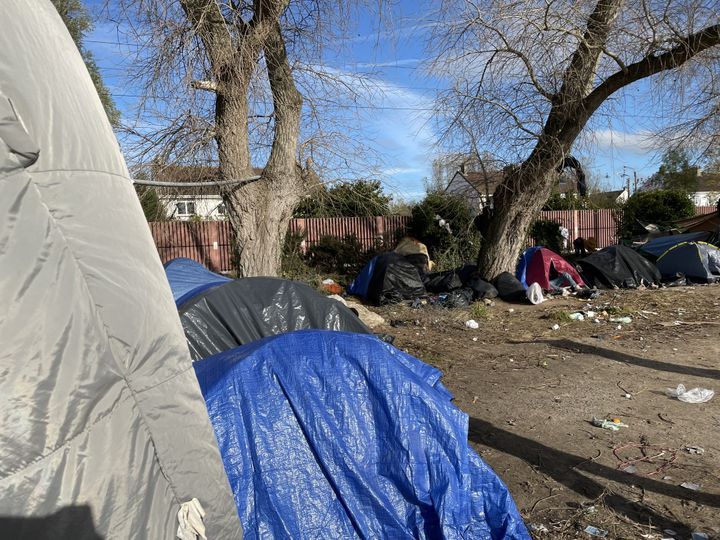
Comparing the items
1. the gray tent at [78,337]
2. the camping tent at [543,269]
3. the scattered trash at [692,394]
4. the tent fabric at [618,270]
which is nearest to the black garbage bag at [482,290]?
the camping tent at [543,269]

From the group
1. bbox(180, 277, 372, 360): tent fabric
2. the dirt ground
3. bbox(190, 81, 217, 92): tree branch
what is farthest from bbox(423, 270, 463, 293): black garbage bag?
bbox(180, 277, 372, 360): tent fabric

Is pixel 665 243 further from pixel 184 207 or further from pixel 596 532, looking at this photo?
pixel 596 532

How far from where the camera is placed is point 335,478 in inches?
128

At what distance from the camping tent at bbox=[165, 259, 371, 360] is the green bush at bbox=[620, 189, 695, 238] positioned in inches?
770

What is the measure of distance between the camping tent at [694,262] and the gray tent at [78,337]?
13.8 metres

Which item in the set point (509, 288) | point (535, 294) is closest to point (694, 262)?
point (535, 294)

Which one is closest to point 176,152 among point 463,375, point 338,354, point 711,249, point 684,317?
point 463,375

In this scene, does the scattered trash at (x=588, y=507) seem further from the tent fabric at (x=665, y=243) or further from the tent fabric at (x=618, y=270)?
the tent fabric at (x=665, y=243)

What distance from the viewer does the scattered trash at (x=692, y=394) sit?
553 cm

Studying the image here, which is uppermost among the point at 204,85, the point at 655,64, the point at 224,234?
the point at 655,64

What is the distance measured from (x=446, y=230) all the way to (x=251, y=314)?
12.6m

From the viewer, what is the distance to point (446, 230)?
17172mm

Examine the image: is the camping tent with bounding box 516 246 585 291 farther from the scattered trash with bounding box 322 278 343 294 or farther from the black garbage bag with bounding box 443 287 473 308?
the scattered trash with bounding box 322 278 343 294

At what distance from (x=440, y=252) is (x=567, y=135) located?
6463mm
